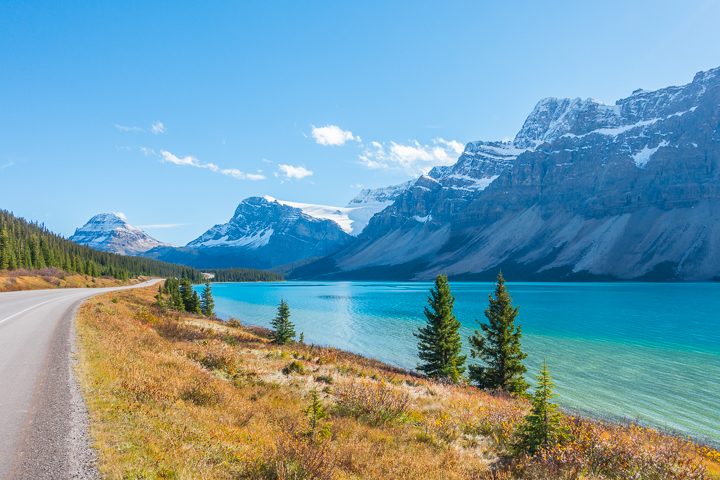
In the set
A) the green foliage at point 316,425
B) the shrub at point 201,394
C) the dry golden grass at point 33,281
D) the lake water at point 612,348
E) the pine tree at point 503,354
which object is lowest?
the lake water at point 612,348

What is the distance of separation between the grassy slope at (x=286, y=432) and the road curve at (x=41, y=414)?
368 mm

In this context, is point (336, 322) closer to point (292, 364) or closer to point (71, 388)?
point (292, 364)

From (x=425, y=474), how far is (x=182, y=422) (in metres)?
5.85

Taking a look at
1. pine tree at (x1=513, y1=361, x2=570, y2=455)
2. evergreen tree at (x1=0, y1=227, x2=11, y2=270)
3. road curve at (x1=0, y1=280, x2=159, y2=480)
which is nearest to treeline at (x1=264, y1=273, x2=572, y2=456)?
pine tree at (x1=513, y1=361, x2=570, y2=455)

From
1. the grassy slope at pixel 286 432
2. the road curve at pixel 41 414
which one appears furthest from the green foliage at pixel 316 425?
the road curve at pixel 41 414

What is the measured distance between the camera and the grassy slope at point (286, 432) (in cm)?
786

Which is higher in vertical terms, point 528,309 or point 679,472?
point 679,472

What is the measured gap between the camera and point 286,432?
34.5ft

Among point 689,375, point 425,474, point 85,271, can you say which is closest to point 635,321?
point 689,375

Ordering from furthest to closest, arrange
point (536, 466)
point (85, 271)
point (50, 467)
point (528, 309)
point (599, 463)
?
point (85, 271) → point (528, 309) → point (599, 463) → point (536, 466) → point (50, 467)

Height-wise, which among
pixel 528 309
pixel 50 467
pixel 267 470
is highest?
pixel 50 467

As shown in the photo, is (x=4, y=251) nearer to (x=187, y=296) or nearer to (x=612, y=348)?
(x=187, y=296)

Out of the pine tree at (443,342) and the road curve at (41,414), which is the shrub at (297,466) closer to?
the road curve at (41,414)

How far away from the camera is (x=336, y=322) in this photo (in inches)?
3083
